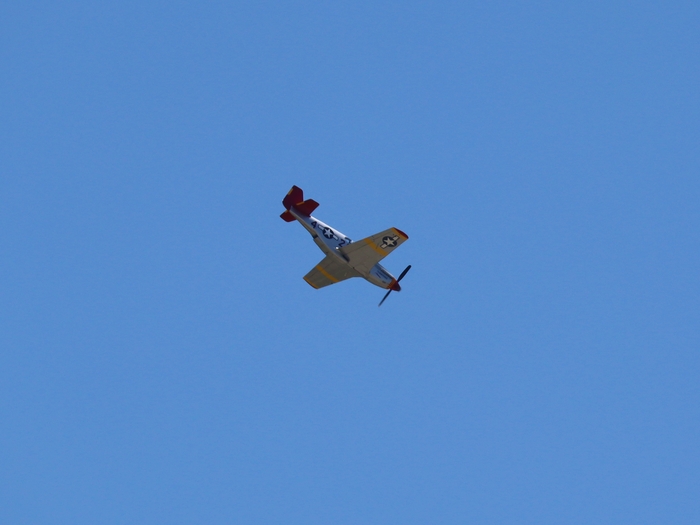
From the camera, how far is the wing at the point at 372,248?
39.1m

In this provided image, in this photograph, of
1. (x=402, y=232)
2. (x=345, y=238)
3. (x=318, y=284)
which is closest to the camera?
(x=402, y=232)

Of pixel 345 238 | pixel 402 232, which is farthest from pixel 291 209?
pixel 402 232

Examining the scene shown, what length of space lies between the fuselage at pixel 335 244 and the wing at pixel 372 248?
1.00 feet

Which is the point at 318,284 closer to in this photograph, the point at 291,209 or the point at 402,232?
the point at 291,209

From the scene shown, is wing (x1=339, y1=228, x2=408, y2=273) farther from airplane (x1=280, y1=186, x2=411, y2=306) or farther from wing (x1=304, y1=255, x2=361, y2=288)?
wing (x1=304, y1=255, x2=361, y2=288)

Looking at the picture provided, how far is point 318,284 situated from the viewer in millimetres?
44969

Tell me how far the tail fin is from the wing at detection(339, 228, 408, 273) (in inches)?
123

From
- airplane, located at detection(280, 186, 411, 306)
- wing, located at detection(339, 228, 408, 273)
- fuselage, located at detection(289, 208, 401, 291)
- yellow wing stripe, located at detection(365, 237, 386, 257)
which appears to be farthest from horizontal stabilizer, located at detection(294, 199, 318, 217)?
yellow wing stripe, located at detection(365, 237, 386, 257)

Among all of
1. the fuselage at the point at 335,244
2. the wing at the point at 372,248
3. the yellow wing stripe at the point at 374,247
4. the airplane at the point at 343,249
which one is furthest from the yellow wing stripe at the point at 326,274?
the yellow wing stripe at the point at 374,247

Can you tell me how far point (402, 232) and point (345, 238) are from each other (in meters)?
3.88

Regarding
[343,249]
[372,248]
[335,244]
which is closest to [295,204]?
[335,244]

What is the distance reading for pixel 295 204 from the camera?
43.0 metres

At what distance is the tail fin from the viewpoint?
140 ft

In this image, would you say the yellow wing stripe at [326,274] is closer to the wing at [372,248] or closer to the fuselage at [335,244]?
the fuselage at [335,244]
